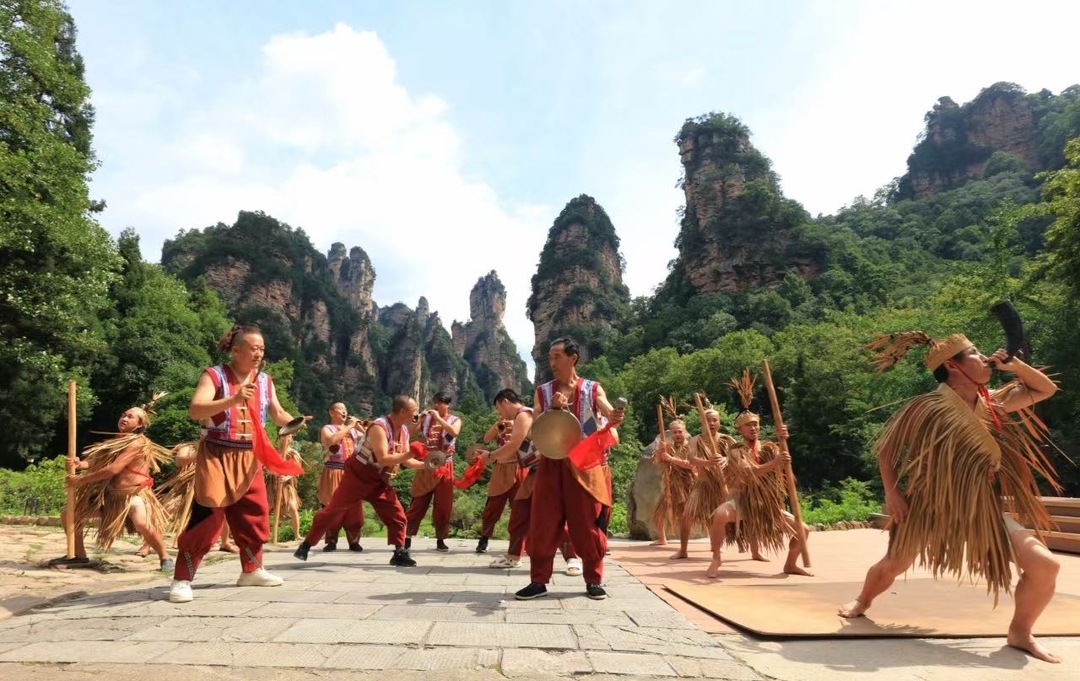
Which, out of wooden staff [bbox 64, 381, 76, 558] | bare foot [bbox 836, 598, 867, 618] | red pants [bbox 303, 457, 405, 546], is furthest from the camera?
red pants [bbox 303, 457, 405, 546]

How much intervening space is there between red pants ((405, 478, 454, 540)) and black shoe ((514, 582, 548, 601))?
327 centimetres

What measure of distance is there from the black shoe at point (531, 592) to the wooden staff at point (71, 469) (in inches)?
157

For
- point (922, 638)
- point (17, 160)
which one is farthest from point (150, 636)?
point (17, 160)

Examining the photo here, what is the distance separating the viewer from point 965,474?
3041 mm

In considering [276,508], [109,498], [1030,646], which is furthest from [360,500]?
[1030,646]

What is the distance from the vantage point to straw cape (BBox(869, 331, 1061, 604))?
2.97m

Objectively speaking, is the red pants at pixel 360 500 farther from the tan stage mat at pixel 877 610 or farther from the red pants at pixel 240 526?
the tan stage mat at pixel 877 610

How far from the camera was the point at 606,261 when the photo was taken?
242 ft

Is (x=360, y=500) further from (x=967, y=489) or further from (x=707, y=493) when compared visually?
(x=967, y=489)

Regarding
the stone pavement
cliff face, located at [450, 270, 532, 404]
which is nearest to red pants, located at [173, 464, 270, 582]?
the stone pavement

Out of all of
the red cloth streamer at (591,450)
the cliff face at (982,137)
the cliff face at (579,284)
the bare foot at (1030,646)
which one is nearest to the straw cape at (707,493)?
→ the red cloth streamer at (591,450)

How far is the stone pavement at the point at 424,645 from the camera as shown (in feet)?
7.38

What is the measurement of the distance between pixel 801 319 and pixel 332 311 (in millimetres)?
49974

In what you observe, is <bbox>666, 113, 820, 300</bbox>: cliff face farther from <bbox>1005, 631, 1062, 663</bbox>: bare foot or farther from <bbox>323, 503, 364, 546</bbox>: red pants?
<bbox>1005, 631, 1062, 663</bbox>: bare foot
